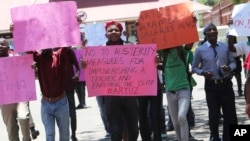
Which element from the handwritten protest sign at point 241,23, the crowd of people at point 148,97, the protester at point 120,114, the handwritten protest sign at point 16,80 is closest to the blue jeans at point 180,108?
the crowd of people at point 148,97

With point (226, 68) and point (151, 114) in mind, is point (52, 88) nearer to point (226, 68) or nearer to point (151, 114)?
point (151, 114)

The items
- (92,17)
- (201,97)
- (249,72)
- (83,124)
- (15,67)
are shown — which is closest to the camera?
(249,72)

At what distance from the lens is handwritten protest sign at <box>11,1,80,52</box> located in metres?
6.89

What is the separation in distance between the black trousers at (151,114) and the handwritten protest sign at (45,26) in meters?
1.67

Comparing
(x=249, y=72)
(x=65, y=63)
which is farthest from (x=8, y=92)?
(x=249, y=72)

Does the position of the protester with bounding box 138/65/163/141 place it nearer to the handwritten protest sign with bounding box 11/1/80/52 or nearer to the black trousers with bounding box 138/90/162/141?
the black trousers with bounding box 138/90/162/141

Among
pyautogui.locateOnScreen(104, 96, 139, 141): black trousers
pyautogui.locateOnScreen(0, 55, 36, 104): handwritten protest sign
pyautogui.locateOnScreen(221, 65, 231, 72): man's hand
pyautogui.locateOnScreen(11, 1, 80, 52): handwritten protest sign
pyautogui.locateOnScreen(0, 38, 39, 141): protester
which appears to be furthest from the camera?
pyautogui.locateOnScreen(0, 38, 39, 141): protester

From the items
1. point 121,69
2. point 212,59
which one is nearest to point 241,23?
point 212,59

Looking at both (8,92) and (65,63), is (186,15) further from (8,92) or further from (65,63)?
(8,92)

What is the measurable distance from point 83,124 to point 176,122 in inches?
183

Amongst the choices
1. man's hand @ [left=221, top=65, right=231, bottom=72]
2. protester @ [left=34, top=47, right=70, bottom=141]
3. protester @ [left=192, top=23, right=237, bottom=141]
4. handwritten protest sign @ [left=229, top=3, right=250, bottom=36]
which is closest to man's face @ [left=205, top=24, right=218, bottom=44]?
protester @ [left=192, top=23, right=237, bottom=141]

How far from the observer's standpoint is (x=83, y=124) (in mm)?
11898

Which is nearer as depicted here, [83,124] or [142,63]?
[142,63]

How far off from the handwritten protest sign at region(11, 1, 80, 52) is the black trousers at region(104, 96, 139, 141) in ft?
2.80
